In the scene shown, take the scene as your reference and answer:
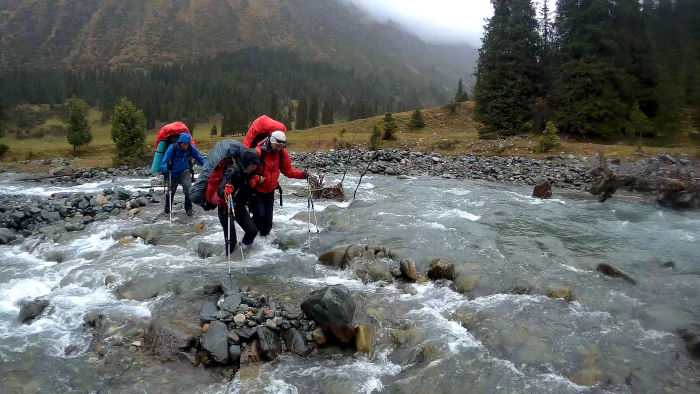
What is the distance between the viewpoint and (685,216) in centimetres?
1727

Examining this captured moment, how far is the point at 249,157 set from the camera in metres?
9.46

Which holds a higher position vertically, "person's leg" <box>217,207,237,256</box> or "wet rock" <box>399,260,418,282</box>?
"person's leg" <box>217,207,237,256</box>

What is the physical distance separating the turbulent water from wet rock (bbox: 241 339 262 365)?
0.27m

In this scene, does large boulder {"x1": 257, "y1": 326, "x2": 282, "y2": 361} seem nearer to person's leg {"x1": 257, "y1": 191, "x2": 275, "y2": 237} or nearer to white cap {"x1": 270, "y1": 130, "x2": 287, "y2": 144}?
person's leg {"x1": 257, "y1": 191, "x2": 275, "y2": 237}

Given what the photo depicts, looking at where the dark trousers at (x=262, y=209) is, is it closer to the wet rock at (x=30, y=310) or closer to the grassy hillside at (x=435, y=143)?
the wet rock at (x=30, y=310)

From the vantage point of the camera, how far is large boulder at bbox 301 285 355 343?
25.0 feet

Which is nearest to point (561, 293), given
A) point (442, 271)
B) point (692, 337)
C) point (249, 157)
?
point (692, 337)

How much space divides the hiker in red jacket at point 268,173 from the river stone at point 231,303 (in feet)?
9.15

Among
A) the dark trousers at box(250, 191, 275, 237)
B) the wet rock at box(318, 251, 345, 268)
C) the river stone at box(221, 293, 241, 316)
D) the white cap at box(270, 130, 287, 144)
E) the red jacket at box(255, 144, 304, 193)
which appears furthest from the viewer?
the wet rock at box(318, 251, 345, 268)

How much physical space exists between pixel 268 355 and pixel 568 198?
18.4 m

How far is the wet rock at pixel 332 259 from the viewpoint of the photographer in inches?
447

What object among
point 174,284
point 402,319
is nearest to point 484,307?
point 402,319

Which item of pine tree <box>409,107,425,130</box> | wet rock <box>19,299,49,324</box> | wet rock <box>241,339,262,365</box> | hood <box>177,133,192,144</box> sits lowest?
wet rock <box>241,339,262,365</box>

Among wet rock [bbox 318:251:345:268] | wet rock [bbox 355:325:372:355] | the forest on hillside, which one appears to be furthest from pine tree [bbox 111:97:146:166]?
the forest on hillside
